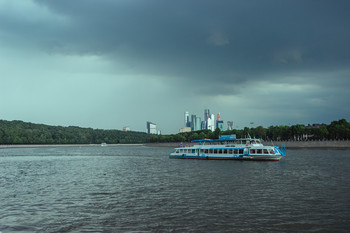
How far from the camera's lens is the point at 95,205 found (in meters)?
30.1

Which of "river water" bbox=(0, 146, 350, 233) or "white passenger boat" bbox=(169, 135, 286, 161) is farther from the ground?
"white passenger boat" bbox=(169, 135, 286, 161)

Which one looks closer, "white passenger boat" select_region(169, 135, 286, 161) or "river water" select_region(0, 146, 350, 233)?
"river water" select_region(0, 146, 350, 233)

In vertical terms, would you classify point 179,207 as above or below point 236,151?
below

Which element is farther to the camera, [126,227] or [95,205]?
[95,205]

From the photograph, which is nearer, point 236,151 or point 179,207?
point 179,207

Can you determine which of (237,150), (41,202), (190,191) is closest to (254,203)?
(190,191)

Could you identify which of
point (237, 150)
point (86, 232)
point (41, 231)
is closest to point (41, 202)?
point (41, 231)

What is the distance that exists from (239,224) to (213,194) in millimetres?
12093

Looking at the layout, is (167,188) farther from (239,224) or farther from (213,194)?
(239,224)

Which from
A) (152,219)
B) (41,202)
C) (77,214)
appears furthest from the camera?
(41,202)

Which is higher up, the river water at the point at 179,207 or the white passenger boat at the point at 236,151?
the white passenger boat at the point at 236,151

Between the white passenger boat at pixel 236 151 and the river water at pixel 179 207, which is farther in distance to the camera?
the white passenger boat at pixel 236 151

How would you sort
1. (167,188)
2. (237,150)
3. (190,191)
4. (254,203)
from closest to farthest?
(254,203) < (190,191) < (167,188) < (237,150)

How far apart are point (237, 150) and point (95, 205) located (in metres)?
64.6
